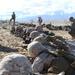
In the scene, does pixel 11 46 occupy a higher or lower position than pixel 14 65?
lower

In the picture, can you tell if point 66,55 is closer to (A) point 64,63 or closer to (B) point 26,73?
(A) point 64,63

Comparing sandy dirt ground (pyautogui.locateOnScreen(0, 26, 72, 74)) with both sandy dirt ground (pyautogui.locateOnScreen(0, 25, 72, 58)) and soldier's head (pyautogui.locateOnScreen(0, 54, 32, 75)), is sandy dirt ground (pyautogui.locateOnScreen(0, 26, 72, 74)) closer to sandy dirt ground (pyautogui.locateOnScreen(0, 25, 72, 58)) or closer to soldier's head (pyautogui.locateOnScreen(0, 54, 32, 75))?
sandy dirt ground (pyautogui.locateOnScreen(0, 25, 72, 58))

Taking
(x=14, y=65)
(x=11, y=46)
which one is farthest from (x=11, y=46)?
(x=14, y=65)

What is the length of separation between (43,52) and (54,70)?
68 centimetres

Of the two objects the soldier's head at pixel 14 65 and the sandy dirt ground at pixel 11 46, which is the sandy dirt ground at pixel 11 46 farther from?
the soldier's head at pixel 14 65

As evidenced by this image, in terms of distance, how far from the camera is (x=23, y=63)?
534 centimetres

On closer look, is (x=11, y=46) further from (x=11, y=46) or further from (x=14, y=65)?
(x=14, y=65)

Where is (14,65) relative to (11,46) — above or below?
above

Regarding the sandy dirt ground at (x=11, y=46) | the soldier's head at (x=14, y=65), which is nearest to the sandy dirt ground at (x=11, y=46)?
the sandy dirt ground at (x=11, y=46)

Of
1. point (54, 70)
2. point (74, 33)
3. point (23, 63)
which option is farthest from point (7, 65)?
point (74, 33)

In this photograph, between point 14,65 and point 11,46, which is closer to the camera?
point 14,65

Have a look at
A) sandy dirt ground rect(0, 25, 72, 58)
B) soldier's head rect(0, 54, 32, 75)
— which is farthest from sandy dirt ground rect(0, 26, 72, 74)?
soldier's head rect(0, 54, 32, 75)

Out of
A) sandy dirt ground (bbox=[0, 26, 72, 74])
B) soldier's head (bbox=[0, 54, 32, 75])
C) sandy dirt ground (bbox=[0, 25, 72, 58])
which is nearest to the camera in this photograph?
soldier's head (bbox=[0, 54, 32, 75])

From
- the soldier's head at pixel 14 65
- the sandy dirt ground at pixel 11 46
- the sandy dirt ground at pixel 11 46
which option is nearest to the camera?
the soldier's head at pixel 14 65
